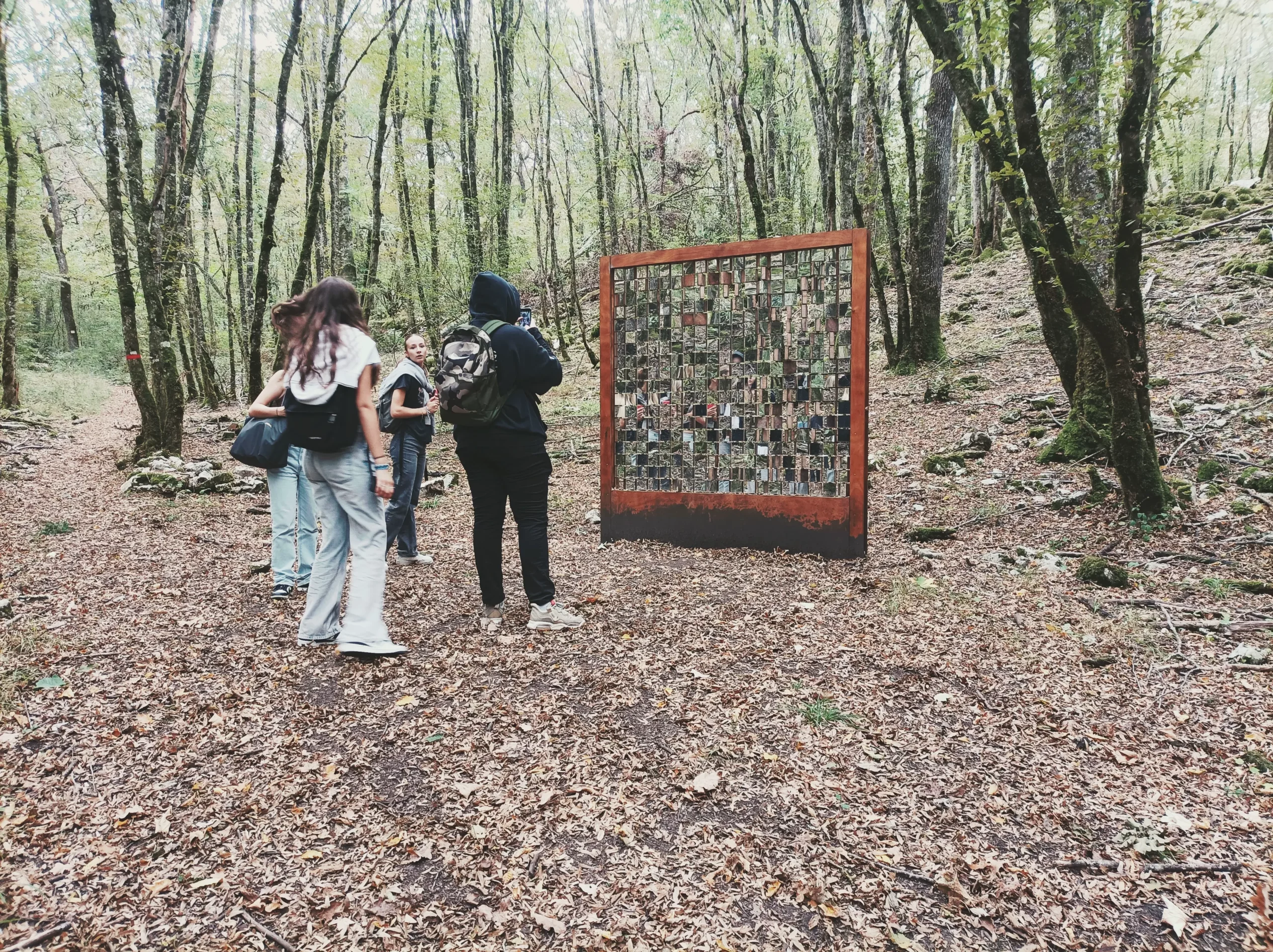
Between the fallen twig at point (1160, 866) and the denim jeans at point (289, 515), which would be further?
the denim jeans at point (289, 515)

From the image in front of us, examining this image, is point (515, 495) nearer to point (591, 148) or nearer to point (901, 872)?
point (901, 872)

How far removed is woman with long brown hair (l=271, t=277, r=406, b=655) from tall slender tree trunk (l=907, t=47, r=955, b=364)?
9564 mm

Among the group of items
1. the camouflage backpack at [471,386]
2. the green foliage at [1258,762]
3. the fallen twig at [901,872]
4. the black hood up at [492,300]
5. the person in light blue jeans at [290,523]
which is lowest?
the green foliage at [1258,762]

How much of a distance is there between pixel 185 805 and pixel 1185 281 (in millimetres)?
13985

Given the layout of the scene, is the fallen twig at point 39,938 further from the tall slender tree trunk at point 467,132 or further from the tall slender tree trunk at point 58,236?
the tall slender tree trunk at point 58,236

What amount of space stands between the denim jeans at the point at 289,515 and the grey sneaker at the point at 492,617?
4.20 ft

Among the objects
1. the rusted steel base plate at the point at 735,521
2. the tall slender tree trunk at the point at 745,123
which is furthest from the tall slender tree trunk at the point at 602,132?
the rusted steel base plate at the point at 735,521

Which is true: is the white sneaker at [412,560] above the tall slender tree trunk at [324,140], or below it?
below

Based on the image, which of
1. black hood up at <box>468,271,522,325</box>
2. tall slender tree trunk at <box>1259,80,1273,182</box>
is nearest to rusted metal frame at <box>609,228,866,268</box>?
black hood up at <box>468,271,522,325</box>

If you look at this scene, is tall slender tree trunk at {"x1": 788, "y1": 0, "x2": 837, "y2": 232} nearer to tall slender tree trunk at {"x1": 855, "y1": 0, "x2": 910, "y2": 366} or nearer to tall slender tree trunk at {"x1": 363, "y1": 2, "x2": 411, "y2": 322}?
tall slender tree trunk at {"x1": 855, "y1": 0, "x2": 910, "y2": 366}

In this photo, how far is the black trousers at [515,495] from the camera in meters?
3.84

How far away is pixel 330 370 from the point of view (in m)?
3.42

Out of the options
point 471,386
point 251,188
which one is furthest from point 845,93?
point 251,188

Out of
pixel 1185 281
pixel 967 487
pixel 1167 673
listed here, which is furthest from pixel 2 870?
pixel 1185 281
